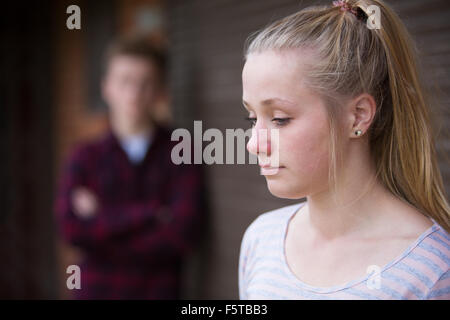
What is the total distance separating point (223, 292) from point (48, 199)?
3271 mm

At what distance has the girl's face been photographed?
1.01 m

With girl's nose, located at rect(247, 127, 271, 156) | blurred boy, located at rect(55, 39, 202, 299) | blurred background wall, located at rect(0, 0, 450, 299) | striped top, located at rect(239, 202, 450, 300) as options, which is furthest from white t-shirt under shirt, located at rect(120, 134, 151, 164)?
girl's nose, located at rect(247, 127, 271, 156)

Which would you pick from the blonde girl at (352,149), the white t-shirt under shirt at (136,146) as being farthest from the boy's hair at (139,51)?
the blonde girl at (352,149)

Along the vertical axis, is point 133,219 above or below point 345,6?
below

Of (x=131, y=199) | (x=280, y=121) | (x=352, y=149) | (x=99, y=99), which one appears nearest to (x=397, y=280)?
(x=352, y=149)

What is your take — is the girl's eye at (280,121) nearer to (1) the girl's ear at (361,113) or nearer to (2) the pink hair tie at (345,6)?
(1) the girl's ear at (361,113)

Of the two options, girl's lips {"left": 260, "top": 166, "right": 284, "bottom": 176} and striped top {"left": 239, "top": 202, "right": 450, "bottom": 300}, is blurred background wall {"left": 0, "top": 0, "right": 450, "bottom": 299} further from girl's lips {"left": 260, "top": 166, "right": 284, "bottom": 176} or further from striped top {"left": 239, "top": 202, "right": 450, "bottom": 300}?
girl's lips {"left": 260, "top": 166, "right": 284, "bottom": 176}

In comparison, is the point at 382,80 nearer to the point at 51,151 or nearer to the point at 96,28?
the point at 96,28

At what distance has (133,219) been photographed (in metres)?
2.62

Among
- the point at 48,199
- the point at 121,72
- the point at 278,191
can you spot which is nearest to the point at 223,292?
the point at 121,72

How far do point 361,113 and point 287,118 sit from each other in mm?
183

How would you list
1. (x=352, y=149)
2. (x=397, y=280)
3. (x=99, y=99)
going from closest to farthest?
(x=397, y=280) → (x=352, y=149) → (x=99, y=99)

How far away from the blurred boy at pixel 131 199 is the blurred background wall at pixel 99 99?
24 cm

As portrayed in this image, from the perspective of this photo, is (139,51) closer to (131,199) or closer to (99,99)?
(131,199)
